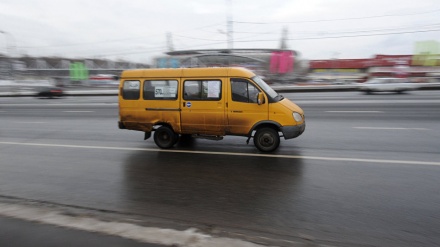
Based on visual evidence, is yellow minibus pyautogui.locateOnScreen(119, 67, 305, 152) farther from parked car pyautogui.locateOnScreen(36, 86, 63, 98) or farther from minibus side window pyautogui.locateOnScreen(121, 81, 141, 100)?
parked car pyautogui.locateOnScreen(36, 86, 63, 98)

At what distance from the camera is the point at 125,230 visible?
3.59 m

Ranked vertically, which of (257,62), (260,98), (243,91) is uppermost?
(257,62)

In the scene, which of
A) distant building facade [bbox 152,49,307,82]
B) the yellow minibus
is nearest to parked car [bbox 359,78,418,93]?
the yellow minibus

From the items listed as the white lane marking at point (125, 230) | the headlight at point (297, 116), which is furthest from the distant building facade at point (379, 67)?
the white lane marking at point (125, 230)

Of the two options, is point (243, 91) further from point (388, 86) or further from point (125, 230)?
point (388, 86)

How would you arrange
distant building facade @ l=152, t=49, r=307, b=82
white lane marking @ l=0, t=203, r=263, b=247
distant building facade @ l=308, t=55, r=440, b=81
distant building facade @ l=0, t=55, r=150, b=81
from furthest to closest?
distant building facade @ l=0, t=55, r=150, b=81 < distant building facade @ l=152, t=49, r=307, b=82 < distant building facade @ l=308, t=55, r=440, b=81 < white lane marking @ l=0, t=203, r=263, b=247

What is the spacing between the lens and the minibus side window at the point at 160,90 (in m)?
7.66

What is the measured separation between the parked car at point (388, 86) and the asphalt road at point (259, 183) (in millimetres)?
15163

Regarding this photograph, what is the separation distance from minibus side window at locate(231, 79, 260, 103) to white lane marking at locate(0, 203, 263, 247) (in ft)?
13.4

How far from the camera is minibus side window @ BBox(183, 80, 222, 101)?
7328mm

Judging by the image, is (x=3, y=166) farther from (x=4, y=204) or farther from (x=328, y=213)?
(x=328, y=213)

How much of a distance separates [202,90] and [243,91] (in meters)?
1.01

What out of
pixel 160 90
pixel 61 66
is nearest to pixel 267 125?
pixel 160 90

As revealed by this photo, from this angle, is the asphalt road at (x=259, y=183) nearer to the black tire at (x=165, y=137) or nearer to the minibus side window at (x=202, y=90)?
the black tire at (x=165, y=137)
